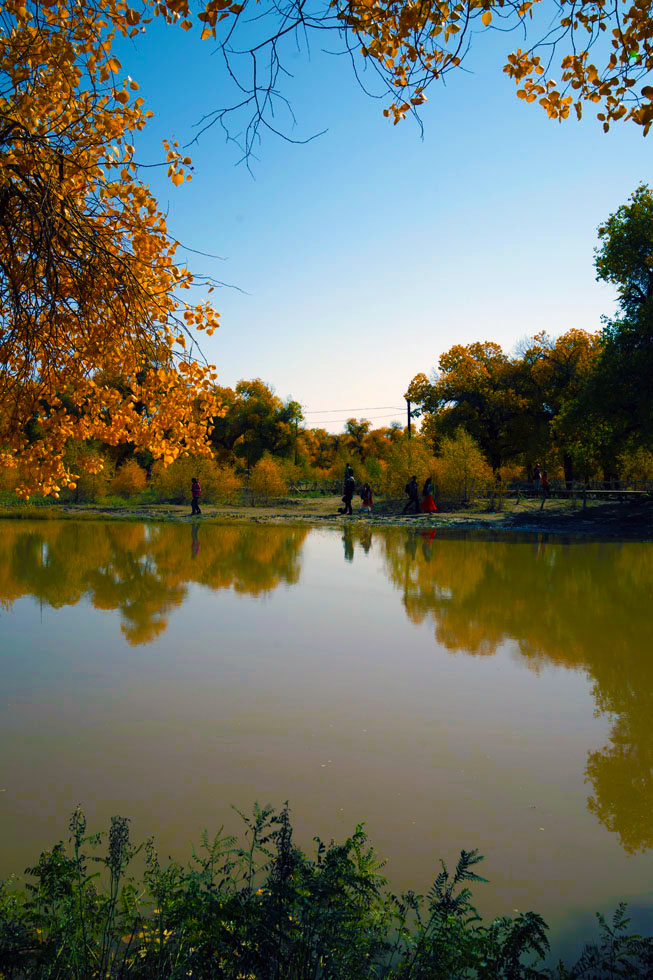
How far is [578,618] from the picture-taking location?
10.8 m

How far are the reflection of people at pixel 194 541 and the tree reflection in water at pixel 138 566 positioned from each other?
3 cm

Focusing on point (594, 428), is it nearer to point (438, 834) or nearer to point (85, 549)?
point (85, 549)

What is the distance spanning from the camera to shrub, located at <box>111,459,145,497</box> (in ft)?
144

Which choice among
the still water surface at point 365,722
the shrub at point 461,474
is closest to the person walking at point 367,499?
the shrub at point 461,474

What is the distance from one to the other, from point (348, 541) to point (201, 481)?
68.5 feet

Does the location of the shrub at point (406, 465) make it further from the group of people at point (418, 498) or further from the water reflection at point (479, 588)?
the water reflection at point (479, 588)

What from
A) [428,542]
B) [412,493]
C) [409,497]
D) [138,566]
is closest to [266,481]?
[409,497]

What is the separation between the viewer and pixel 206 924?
299 centimetres

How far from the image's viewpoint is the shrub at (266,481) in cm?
4153

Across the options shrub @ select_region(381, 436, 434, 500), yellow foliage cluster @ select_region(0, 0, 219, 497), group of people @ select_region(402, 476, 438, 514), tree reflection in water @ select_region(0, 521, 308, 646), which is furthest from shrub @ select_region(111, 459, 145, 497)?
yellow foliage cluster @ select_region(0, 0, 219, 497)

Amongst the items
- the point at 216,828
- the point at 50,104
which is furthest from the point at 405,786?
the point at 50,104

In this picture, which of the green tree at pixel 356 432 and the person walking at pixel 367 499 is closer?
the person walking at pixel 367 499

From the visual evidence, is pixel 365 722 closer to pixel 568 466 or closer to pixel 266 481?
pixel 266 481

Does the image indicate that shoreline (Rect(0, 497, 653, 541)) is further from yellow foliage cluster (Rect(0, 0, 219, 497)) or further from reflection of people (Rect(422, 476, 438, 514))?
yellow foliage cluster (Rect(0, 0, 219, 497))
